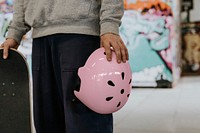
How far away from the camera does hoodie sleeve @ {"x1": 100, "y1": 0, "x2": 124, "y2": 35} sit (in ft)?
3.71

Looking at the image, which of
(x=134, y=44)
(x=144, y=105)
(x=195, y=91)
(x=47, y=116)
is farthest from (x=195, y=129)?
(x=134, y=44)

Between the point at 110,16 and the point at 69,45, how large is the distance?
0.21m

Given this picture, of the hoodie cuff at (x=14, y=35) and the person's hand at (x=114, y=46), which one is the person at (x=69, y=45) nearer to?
the person's hand at (x=114, y=46)

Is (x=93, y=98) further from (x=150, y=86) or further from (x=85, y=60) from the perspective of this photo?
(x=150, y=86)

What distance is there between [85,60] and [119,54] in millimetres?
174

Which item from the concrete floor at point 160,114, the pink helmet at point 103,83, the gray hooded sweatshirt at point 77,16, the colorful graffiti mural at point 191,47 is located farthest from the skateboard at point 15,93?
Answer: the colorful graffiti mural at point 191,47

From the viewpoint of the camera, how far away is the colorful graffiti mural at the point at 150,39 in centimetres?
445

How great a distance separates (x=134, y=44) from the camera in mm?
4559

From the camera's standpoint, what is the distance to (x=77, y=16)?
1183 mm

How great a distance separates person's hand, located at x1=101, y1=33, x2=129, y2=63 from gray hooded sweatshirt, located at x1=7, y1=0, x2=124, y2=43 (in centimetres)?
3

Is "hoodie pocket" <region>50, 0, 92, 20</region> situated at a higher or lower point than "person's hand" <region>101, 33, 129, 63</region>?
higher

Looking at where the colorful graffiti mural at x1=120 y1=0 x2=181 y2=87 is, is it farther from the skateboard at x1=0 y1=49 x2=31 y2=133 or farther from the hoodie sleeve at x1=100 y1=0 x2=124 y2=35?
the hoodie sleeve at x1=100 y1=0 x2=124 y2=35

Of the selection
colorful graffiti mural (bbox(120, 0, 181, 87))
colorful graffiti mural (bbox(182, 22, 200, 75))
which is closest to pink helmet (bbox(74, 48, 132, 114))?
colorful graffiti mural (bbox(120, 0, 181, 87))

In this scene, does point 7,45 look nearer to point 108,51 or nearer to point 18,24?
point 18,24
